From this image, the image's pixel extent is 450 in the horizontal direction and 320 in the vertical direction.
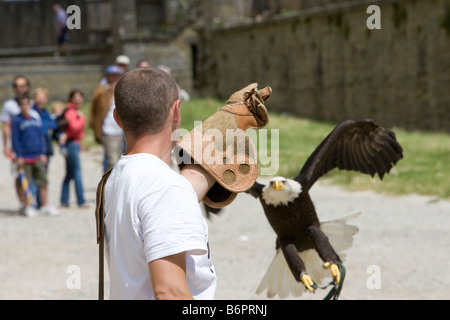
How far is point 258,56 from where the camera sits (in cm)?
2841

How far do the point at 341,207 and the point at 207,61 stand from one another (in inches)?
862

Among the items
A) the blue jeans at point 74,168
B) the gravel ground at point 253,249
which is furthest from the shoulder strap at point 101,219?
the blue jeans at point 74,168

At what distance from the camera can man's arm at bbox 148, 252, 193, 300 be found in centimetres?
223

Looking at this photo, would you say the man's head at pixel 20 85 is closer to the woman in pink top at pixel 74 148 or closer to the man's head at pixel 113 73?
the woman in pink top at pixel 74 148

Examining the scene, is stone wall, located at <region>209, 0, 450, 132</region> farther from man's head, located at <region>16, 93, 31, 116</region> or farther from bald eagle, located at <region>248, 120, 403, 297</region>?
bald eagle, located at <region>248, 120, 403, 297</region>

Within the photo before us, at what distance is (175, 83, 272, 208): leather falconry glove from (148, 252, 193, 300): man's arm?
46 centimetres

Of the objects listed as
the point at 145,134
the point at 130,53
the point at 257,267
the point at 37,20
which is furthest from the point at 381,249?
the point at 37,20

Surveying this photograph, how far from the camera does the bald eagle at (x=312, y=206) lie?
409 centimetres

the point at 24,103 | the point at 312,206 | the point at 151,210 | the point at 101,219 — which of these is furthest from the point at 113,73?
the point at 151,210

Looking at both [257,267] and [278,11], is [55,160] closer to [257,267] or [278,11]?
[257,267]

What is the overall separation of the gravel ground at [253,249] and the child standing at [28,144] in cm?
62

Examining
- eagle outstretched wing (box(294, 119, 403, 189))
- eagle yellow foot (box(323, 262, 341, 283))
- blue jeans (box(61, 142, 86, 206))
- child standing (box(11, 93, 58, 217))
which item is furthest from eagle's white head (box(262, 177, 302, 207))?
blue jeans (box(61, 142, 86, 206))

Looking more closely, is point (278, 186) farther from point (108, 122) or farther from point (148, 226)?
point (108, 122)

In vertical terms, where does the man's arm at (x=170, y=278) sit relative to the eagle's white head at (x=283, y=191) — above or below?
above
